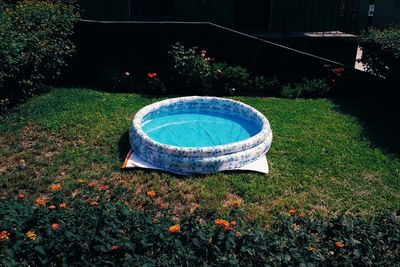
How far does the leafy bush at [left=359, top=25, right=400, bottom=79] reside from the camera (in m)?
10.3

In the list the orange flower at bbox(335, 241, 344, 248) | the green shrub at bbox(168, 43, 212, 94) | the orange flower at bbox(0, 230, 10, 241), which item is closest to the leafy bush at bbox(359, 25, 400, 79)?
the green shrub at bbox(168, 43, 212, 94)

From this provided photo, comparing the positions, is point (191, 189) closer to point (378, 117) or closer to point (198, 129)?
point (198, 129)

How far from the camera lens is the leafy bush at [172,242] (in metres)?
4.01

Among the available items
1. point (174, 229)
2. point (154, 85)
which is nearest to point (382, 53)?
point (154, 85)

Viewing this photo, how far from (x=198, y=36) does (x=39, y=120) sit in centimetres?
512

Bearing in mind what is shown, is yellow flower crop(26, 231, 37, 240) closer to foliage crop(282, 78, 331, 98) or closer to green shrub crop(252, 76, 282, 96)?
green shrub crop(252, 76, 282, 96)

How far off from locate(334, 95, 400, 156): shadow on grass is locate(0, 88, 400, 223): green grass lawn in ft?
0.66

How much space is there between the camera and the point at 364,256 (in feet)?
13.3

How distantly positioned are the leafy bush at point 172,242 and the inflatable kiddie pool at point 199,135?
2696 mm

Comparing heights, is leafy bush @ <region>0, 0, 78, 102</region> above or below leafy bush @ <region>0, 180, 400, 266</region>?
above

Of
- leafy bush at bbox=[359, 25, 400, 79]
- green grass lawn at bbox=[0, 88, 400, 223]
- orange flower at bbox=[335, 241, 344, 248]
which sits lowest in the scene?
green grass lawn at bbox=[0, 88, 400, 223]

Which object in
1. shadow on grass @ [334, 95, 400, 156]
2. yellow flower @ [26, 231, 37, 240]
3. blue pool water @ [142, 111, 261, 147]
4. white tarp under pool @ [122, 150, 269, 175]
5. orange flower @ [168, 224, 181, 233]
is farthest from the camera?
blue pool water @ [142, 111, 261, 147]

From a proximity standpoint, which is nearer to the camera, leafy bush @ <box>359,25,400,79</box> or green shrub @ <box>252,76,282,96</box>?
leafy bush @ <box>359,25,400,79</box>

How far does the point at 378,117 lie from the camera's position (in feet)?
31.9
